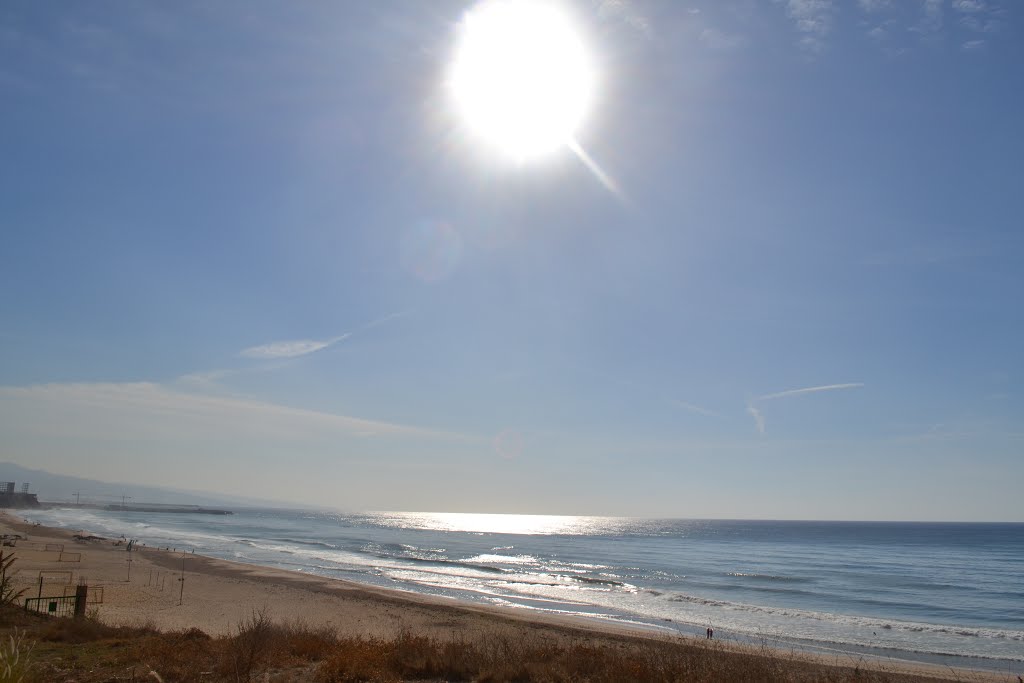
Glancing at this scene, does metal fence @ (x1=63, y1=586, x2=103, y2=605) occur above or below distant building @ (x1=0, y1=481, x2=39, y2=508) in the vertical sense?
above

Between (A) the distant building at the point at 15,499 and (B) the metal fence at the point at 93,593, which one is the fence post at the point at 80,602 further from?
(A) the distant building at the point at 15,499

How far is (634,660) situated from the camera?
437 inches

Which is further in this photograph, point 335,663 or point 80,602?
point 80,602

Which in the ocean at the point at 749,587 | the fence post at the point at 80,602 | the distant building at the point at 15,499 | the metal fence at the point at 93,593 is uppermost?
the fence post at the point at 80,602

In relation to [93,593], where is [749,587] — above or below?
below

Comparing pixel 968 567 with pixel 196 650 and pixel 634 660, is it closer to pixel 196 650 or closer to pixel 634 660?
pixel 634 660

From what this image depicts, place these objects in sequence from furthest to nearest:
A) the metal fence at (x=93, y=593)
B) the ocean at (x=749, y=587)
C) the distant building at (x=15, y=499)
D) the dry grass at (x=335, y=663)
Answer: the distant building at (x=15, y=499), the ocean at (x=749, y=587), the metal fence at (x=93, y=593), the dry grass at (x=335, y=663)

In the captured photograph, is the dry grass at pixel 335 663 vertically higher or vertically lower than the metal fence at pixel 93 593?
higher

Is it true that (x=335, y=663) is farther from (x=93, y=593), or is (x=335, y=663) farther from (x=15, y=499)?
(x=15, y=499)

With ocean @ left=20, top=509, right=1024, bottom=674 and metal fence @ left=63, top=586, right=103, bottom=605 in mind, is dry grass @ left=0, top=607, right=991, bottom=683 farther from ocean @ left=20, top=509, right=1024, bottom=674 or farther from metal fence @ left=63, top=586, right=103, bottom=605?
metal fence @ left=63, top=586, right=103, bottom=605

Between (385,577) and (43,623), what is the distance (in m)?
36.2

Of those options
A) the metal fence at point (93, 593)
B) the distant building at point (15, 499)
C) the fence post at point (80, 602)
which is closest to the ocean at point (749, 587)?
the metal fence at point (93, 593)

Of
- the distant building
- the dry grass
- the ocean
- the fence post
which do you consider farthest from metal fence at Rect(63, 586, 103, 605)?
the distant building

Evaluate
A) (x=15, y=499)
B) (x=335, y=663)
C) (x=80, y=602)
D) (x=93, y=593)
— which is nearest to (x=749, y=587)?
(x=93, y=593)
